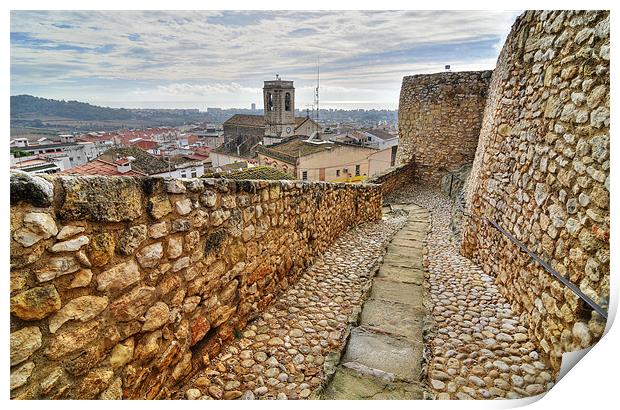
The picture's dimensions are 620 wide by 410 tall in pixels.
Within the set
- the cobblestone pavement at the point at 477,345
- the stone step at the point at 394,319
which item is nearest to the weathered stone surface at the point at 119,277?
the cobblestone pavement at the point at 477,345

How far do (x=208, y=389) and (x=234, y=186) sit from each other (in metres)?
1.52

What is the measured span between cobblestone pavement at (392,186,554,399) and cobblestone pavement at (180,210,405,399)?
2.77 ft

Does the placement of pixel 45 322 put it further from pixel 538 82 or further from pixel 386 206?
pixel 386 206

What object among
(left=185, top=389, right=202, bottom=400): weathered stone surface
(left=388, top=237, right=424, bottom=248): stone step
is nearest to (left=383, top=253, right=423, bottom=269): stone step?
(left=388, top=237, right=424, bottom=248): stone step

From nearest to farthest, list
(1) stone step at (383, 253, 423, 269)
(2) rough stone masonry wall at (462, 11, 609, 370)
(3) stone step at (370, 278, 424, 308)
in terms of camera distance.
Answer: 1. (2) rough stone masonry wall at (462, 11, 609, 370)
2. (3) stone step at (370, 278, 424, 308)
3. (1) stone step at (383, 253, 423, 269)

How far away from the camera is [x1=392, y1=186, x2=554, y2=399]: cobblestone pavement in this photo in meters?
2.40

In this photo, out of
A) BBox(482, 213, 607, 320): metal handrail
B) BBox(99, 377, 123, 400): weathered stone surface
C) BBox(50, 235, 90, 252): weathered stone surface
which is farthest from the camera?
BBox(482, 213, 607, 320): metal handrail

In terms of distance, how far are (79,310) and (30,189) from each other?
1.97 ft

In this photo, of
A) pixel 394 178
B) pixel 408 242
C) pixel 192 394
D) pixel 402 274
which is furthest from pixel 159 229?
pixel 394 178

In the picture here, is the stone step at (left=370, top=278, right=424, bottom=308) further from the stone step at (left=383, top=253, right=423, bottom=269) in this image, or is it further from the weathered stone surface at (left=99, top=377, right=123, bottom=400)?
the weathered stone surface at (left=99, top=377, right=123, bottom=400)

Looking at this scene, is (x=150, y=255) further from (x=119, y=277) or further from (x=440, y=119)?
(x=440, y=119)

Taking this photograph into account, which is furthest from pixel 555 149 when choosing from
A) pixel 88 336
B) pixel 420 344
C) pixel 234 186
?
pixel 88 336

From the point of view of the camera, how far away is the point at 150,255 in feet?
6.56

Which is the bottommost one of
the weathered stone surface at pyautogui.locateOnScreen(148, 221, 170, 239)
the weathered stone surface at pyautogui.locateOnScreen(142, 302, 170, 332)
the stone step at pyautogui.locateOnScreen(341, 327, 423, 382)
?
the stone step at pyautogui.locateOnScreen(341, 327, 423, 382)
